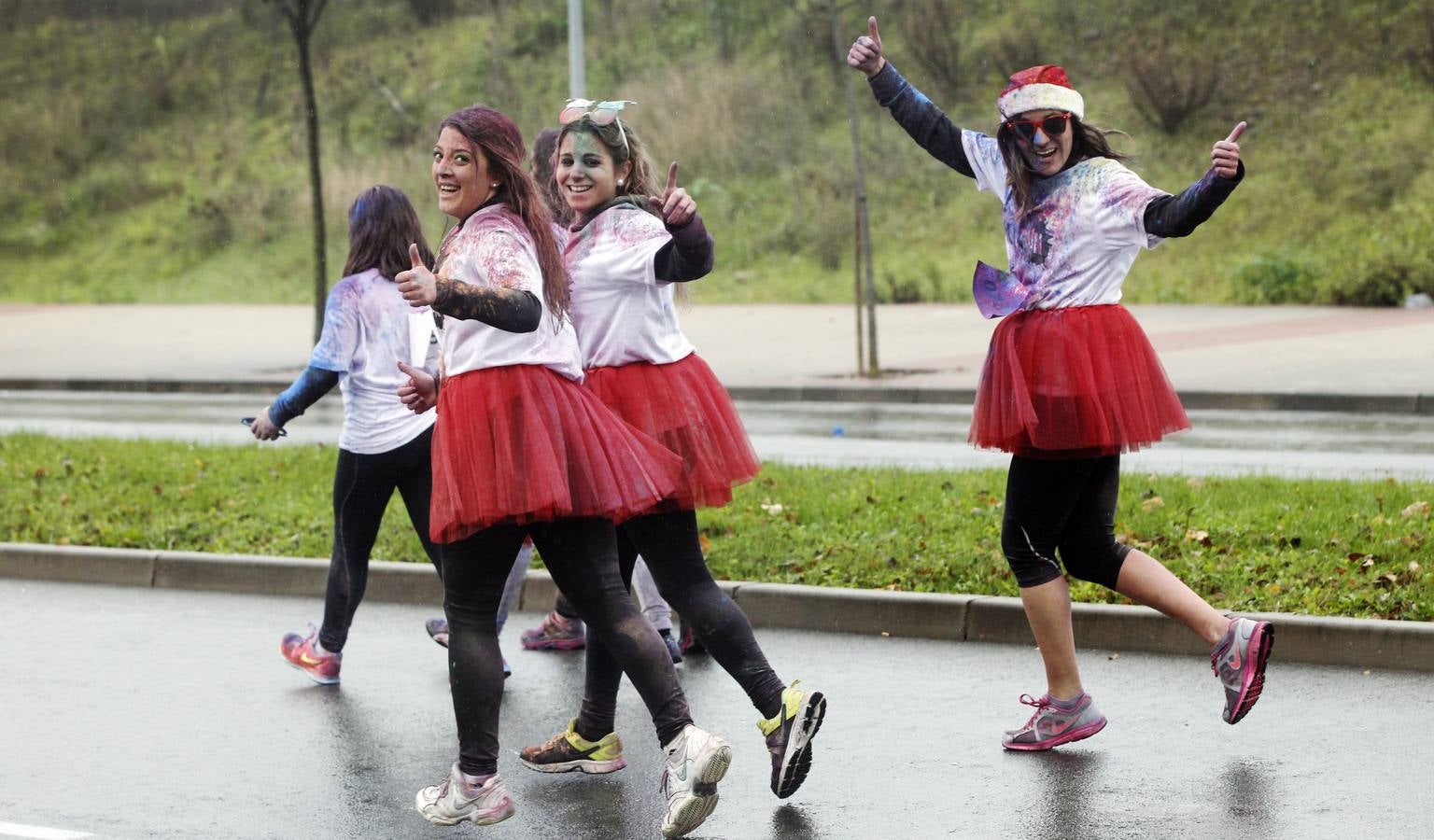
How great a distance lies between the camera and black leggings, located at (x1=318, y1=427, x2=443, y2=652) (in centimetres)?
638

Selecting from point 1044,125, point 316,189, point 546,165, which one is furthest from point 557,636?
point 316,189

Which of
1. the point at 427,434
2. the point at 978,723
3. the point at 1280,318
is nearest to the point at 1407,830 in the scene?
the point at 978,723

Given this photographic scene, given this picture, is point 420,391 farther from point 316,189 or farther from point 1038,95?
point 316,189

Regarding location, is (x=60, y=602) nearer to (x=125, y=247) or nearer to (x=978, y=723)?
(x=978, y=723)

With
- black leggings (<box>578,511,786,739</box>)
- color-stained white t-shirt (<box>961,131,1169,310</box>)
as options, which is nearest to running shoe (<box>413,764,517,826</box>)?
black leggings (<box>578,511,786,739</box>)

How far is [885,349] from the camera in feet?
62.4

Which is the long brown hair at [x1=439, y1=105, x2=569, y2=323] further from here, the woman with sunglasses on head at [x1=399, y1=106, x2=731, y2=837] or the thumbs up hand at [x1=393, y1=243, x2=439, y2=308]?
the thumbs up hand at [x1=393, y1=243, x2=439, y2=308]

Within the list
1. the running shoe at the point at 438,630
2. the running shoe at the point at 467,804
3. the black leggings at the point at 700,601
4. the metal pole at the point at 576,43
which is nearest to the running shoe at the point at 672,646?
the running shoe at the point at 438,630

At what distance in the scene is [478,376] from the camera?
457cm

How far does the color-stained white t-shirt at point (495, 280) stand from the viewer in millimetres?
4492

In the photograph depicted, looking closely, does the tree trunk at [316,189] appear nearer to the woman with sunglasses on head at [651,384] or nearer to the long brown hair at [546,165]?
the long brown hair at [546,165]

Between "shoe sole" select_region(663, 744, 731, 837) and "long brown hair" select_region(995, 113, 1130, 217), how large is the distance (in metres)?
1.81

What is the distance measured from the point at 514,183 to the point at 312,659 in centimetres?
253

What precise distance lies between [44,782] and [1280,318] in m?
17.6
